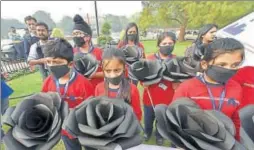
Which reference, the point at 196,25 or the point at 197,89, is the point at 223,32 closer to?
the point at 197,89

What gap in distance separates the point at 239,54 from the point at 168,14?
12.8m

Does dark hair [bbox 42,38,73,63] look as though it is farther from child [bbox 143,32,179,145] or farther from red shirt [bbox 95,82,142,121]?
child [bbox 143,32,179,145]

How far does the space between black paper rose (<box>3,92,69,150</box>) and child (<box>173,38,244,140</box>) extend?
0.74m

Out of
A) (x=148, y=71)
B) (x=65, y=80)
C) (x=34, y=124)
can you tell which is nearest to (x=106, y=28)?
(x=148, y=71)

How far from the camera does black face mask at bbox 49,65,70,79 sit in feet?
6.11

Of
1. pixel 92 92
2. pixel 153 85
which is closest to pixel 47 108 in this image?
pixel 92 92

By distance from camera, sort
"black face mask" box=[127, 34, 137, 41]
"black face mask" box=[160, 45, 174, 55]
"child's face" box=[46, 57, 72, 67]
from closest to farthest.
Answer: "child's face" box=[46, 57, 72, 67]
"black face mask" box=[160, 45, 174, 55]
"black face mask" box=[127, 34, 137, 41]

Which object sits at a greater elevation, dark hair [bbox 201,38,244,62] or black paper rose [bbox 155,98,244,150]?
dark hair [bbox 201,38,244,62]

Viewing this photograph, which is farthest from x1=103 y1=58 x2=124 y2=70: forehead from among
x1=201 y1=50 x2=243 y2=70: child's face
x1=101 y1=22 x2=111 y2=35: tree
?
x1=101 y1=22 x2=111 y2=35: tree

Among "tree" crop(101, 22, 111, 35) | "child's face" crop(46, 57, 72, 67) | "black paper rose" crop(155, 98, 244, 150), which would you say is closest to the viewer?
"black paper rose" crop(155, 98, 244, 150)

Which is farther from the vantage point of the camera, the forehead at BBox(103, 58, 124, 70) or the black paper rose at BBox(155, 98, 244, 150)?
the forehead at BBox(103, 58, 124, 70)

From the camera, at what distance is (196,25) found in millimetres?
12125

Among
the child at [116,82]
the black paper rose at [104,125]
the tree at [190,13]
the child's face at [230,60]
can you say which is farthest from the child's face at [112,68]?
the tree at [190,13]

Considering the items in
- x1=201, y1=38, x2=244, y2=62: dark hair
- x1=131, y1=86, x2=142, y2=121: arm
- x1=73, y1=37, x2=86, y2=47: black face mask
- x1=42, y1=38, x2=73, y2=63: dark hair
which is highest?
x1=201, y1=38, x2=244, y2=62: dark hair
